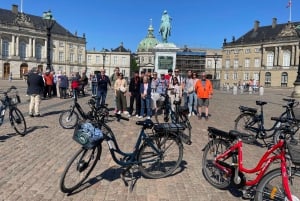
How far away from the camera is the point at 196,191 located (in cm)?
502

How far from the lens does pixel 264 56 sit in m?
85.6

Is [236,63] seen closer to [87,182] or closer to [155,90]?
[155,90]

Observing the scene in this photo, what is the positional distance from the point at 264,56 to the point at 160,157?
285 feet

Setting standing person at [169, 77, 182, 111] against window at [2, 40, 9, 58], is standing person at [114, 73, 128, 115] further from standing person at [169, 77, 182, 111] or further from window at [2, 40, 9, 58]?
window at [2, 40, 9, 58]

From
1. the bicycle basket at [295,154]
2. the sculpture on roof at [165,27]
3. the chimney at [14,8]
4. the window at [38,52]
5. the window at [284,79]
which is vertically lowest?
the bicycle basket at [295,154]

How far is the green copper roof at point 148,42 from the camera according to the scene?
11628 cm

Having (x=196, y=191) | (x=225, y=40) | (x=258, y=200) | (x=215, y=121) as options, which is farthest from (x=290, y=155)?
(x=225, y=40)

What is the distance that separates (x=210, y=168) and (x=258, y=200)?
1.36m

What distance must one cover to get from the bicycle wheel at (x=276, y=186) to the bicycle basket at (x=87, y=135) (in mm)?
2342

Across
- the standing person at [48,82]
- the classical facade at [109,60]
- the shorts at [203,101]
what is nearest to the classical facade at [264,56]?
the classical facade at [109,60]

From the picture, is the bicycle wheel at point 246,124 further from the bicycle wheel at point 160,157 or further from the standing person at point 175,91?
the standing person at point 175,91

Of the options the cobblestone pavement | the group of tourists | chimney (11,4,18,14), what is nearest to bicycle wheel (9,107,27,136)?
the cobblestone pavement

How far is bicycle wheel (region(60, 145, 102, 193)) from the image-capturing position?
15.4ft

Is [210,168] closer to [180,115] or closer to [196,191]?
[196,191]
